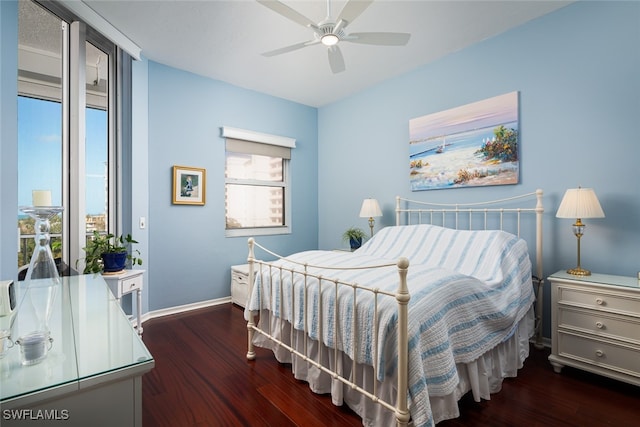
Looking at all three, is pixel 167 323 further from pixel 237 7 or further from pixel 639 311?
pixel 639 311

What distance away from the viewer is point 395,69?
3572mm

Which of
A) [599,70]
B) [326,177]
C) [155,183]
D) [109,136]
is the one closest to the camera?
[599,70]

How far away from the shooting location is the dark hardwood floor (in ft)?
5.59

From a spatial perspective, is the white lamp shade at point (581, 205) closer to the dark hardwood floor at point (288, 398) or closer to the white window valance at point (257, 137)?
the dark hardwood floor at point (288, 398)

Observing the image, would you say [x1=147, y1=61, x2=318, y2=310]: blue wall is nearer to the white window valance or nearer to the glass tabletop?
the white window valance

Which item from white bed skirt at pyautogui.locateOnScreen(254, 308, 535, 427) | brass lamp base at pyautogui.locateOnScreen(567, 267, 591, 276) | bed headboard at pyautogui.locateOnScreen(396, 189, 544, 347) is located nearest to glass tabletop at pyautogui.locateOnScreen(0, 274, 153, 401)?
white bed skirt at pyautogui.locateOnScreen(254, 308, 535, 427)

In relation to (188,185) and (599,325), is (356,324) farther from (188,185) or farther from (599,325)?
(188,185)

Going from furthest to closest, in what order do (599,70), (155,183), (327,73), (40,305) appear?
1. (327,73)
2. (155,183)
3. (599,70)
4. (40,305)

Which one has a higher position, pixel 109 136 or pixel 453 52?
pixel 453 52

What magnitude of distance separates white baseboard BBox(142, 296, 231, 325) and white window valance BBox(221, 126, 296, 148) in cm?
202

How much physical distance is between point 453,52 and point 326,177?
228cm

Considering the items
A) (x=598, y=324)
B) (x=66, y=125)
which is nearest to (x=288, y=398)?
(x=598, y=324)

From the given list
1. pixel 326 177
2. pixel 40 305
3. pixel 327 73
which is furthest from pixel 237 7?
pixel 326 177

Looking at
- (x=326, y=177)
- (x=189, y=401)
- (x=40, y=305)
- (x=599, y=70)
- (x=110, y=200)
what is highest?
(x=599, y=70)
